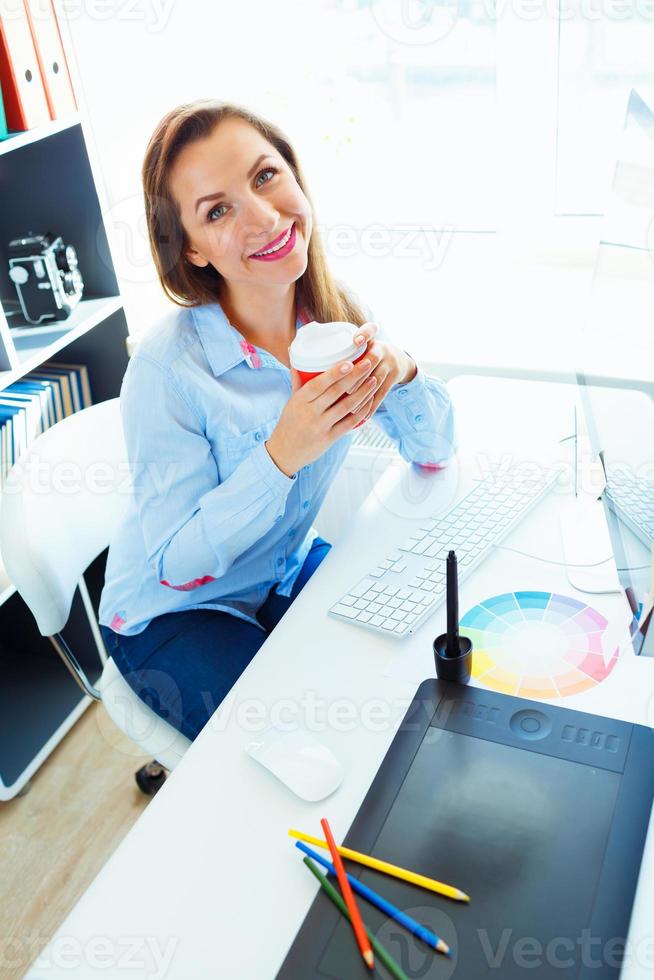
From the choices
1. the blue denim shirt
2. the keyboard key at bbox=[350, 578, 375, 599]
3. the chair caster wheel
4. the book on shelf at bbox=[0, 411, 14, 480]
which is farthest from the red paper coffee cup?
the chair caster wheel

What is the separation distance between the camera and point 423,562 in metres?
1.10

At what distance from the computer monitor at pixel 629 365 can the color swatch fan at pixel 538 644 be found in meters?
0.08

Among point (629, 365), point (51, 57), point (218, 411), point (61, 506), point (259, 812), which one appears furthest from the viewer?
point (51, 57)

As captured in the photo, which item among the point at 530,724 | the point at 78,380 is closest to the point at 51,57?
the point at 78,380

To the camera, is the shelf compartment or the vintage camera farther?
the vintage camera

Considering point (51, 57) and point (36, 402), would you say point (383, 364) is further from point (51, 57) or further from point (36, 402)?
point (51, 57)

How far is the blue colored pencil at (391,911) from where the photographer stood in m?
0.64

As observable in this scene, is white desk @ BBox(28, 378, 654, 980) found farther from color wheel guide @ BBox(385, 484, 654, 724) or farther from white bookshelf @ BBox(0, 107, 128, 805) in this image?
white bookshelf @ BBox(0, 107, 128, 805)

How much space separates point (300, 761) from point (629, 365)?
55 centimetres

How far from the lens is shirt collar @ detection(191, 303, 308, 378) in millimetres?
1191

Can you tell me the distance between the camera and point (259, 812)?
2.57 feet

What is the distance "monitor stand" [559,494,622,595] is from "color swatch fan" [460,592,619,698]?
4 cm

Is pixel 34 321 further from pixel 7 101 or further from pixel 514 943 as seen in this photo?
pixel 514 943

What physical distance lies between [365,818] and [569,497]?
62 centimetres
